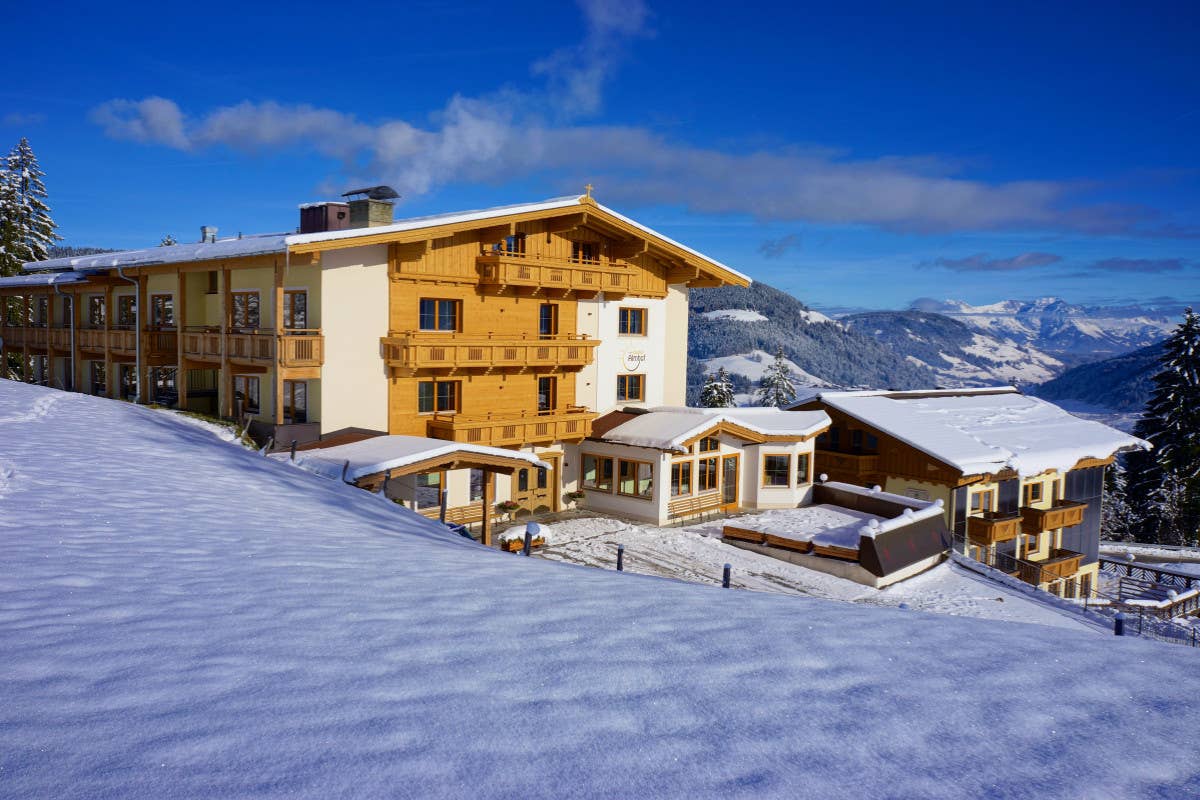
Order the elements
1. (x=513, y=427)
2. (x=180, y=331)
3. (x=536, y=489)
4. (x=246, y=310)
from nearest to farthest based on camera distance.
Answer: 1. (x=246, y=310)
2. (x=180, y=331)
3. (x=513, y=427)
4. (x=536, y=489)

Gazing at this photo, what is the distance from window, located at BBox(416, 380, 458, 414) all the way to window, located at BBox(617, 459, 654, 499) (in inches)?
279

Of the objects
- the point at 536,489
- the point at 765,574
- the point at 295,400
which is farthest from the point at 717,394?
the point at 295,400

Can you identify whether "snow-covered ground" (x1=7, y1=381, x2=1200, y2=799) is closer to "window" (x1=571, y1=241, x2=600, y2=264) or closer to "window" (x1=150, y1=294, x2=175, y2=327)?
"window" (x1=150, y1=294, x2=175, y2=327)

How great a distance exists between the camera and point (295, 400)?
87.0 feet

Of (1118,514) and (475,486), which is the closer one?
(475,486)

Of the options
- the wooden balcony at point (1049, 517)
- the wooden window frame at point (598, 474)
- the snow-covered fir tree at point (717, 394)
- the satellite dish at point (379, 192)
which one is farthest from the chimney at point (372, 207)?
the snow-covered fir tree at point (717, 394)

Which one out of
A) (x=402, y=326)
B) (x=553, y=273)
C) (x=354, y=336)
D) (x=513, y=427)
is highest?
(x=553, y=273)

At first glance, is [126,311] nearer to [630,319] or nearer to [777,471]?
[630,319]

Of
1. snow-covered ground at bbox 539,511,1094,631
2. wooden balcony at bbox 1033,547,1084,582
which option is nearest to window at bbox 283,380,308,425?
snow-covered ground at bbox 539,511,1094,631

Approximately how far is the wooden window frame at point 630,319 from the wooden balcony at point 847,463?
10.1 meters

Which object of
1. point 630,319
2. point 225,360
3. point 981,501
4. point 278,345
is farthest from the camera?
point 630,319

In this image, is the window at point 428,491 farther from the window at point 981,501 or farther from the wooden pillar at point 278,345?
the window at point 981,501

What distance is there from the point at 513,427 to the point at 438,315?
487 centimetres

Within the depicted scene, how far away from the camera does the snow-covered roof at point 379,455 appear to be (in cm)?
2097
